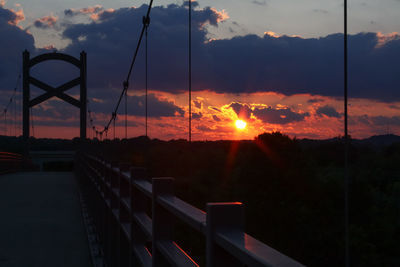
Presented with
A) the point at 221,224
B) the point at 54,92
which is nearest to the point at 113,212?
the point at 221,224

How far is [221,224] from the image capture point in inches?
49.2

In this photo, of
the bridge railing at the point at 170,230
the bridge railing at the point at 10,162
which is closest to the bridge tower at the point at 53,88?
the bridge railing at the point at 10,162

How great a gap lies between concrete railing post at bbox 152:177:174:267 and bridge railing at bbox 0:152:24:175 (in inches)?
Answer: 761

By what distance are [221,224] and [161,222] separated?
0.97 meters

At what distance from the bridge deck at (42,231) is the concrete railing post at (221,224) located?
175 inches

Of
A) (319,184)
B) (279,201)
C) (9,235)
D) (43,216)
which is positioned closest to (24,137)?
(43,216)

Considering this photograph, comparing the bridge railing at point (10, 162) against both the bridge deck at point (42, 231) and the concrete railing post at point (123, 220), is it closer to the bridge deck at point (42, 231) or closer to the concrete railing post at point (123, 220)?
the bridge deck at point (42, 231)

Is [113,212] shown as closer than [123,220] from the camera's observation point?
No

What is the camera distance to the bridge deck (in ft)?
18.4

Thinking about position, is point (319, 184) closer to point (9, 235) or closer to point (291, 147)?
point (291, 147)

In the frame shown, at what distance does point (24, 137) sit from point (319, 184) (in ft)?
87.1

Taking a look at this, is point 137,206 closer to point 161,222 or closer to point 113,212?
point 161,222

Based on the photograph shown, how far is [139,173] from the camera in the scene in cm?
305

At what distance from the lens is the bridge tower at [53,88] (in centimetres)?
2522
